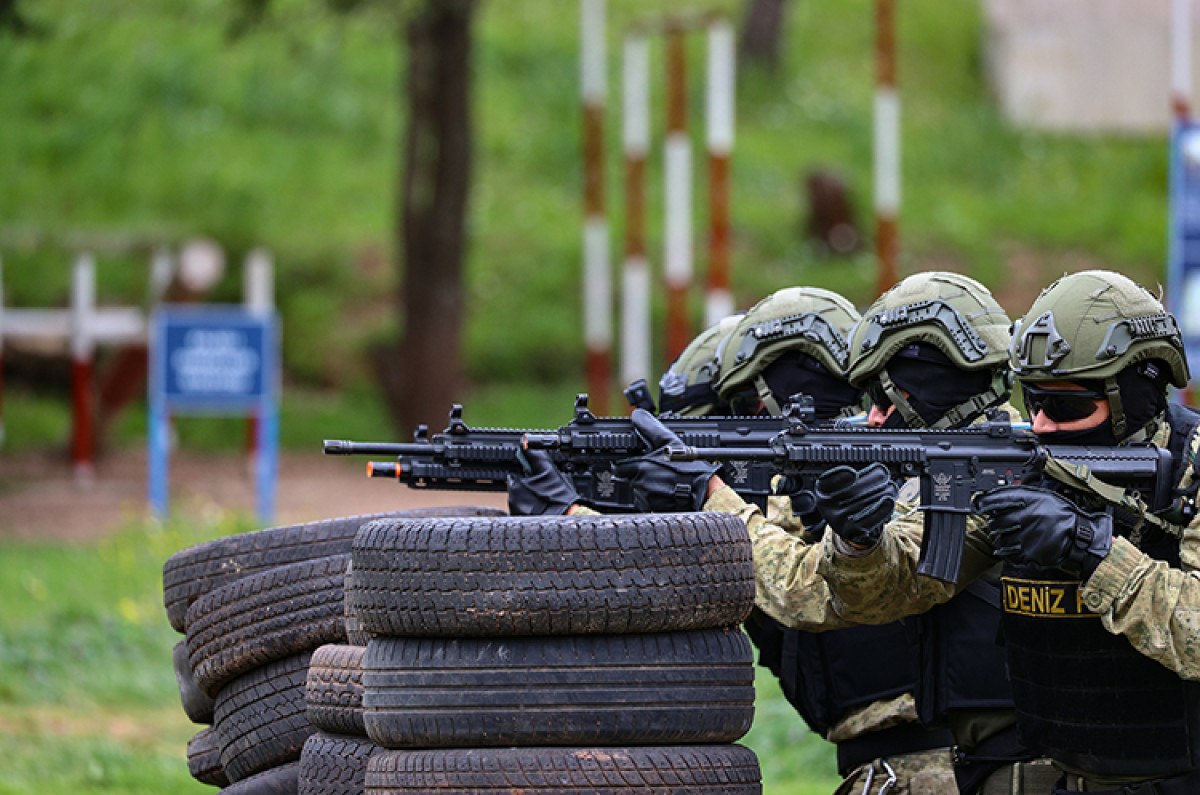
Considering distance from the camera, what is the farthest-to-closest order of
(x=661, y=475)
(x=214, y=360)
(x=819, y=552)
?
(x=214, y=360) < (x=661, y=475) < (x=819, y=552)

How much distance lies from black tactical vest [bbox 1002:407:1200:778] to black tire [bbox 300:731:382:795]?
167 cm

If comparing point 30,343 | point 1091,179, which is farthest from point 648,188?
point 30,343

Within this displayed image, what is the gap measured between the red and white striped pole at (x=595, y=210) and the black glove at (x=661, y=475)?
36.3ft

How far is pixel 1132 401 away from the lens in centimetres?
489

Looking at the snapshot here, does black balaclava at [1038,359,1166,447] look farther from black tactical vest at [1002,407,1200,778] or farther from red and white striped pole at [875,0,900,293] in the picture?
red and white striped pole at [875,0,900,293]

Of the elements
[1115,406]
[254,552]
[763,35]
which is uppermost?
[763,35]

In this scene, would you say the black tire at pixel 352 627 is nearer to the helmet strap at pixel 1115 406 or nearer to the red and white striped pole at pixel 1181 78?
the helmet strap at pixel 1115 406

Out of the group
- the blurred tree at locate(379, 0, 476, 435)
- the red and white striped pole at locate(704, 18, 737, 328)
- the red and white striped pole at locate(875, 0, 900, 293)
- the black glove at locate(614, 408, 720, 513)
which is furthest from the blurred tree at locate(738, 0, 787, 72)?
the black glove at locate(614, 408, 720, 513)

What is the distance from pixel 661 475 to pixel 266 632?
1319 mm

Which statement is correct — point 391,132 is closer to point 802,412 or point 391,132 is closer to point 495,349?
point 495,349

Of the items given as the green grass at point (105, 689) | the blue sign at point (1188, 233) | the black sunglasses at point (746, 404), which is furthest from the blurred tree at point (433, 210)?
the black sunglasses at point (746, 404)

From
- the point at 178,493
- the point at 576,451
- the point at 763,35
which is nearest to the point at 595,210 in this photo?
the point at 178,493

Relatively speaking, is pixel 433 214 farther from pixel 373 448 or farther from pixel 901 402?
pixel 901 402

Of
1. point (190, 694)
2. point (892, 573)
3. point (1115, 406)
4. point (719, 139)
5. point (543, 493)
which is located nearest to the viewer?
point (1115, 406)
